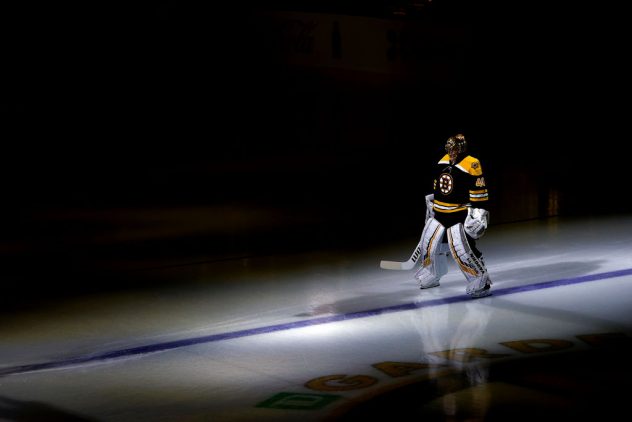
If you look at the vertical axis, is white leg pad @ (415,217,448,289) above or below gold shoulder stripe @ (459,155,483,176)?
below

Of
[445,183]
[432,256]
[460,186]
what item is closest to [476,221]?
[460,186]

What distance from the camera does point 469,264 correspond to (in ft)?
37.6

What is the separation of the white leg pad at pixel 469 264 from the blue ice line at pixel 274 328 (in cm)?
15

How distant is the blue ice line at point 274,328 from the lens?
9.12 metres

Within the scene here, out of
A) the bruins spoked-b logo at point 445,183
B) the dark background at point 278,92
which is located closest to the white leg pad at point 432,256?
the bruins spoked-b logo at point 445,183

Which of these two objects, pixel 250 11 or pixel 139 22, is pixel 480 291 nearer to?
pixel 250 11

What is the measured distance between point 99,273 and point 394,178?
1169cm

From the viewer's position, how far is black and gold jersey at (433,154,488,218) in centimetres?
1140

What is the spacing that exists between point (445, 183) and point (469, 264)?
0.89 meters

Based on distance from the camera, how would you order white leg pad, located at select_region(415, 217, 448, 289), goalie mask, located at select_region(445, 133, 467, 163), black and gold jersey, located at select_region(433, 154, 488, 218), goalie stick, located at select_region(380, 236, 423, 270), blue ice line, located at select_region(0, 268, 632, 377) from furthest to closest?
goalie stick, located at select_region(380, 236, 423, 270) → white leg pad, located at select_region(415, 217, 448, 289) → goalie mask, located at select_region(445, 133, 467, 163) → black and gold jersey, located at select_region(433, 154, 488, 218) → blue ice line, located at select_region(0, 268, 632, 377)

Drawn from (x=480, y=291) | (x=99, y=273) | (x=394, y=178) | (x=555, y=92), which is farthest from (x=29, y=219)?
(x=555, y=92)

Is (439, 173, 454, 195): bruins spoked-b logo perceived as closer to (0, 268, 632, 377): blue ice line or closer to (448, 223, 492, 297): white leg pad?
(448, 223, 492, 297): white leg pad

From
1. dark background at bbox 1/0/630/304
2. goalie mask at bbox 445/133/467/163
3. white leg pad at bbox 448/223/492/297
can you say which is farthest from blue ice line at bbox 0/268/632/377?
dark background at bbox 1/0/630/304

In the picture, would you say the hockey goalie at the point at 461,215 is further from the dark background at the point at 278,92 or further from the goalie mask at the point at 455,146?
the dark background at the point at 278,92
